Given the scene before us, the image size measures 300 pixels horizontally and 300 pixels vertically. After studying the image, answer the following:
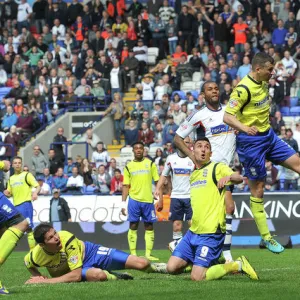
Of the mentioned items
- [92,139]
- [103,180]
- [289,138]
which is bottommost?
[103,180]

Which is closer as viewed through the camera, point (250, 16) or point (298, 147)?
point (298, 147)

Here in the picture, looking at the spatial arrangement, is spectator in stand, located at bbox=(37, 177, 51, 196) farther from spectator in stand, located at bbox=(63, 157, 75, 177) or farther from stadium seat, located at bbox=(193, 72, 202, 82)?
stadium seat, located at bbox=(193, 72, 202, 82)

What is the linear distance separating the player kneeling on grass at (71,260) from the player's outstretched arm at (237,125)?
2282mm

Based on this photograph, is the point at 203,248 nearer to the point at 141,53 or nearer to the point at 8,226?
the point at 8,226

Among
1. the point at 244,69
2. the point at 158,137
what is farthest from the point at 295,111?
the point at 158,137

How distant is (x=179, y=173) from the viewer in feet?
67.6

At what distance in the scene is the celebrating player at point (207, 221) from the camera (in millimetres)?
12938

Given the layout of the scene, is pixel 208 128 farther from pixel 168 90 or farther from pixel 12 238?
pixel 168 90

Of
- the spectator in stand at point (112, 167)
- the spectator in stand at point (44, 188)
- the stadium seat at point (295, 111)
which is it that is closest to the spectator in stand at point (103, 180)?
the spectator in stand at point (112, 167)

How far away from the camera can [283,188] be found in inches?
1073

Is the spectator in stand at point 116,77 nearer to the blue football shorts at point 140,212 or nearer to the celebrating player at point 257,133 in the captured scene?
the blue football shorts at point 140,212

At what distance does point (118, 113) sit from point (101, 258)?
19160 millimetres

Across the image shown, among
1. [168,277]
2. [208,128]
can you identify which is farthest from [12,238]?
[208,128]

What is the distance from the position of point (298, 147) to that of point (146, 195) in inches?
331
